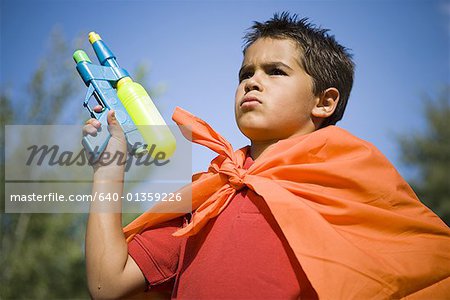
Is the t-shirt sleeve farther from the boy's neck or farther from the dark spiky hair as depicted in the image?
the dark spiky hair

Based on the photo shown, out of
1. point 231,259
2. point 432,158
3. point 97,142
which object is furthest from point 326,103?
point 432,158

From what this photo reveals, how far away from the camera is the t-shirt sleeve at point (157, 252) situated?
159 centimetres

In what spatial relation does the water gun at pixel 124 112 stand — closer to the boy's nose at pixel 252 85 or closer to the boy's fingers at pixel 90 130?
the boy's fingers at pixel 90 130

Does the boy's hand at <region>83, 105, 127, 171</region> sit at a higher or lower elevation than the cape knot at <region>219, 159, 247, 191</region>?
higher

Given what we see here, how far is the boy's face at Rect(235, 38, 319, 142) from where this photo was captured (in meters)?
1.64

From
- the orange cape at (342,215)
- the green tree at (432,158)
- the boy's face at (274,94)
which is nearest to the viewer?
the orange cape at (342,215)

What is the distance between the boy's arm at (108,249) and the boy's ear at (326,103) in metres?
0.66

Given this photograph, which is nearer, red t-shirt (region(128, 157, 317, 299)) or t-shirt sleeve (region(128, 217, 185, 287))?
red t-shirt (region(128, 157, 317, 299))

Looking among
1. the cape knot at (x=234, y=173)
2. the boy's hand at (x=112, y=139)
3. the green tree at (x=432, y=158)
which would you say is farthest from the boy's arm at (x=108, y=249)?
the green tree at (x=432, y=158)

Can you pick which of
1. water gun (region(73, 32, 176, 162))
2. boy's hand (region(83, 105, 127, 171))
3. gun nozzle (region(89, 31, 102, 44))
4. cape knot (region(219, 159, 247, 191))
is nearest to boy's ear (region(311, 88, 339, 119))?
cape knot (region(219, 159, 247, 191))

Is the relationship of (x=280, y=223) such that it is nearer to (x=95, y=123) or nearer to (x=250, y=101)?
(x=250, y=101)

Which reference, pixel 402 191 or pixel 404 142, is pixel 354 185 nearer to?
pixel 402 191

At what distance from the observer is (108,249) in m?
1.52

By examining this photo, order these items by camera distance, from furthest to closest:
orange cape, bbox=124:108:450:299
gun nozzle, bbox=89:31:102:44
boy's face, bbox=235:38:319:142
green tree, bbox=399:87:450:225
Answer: green tree, bbox=399:87:450:225 → gun nozzle, bbox=89:31:102:44 → boy's face, bbox=235:38:319:142 → orange cape, bbox=124:108:450:299
